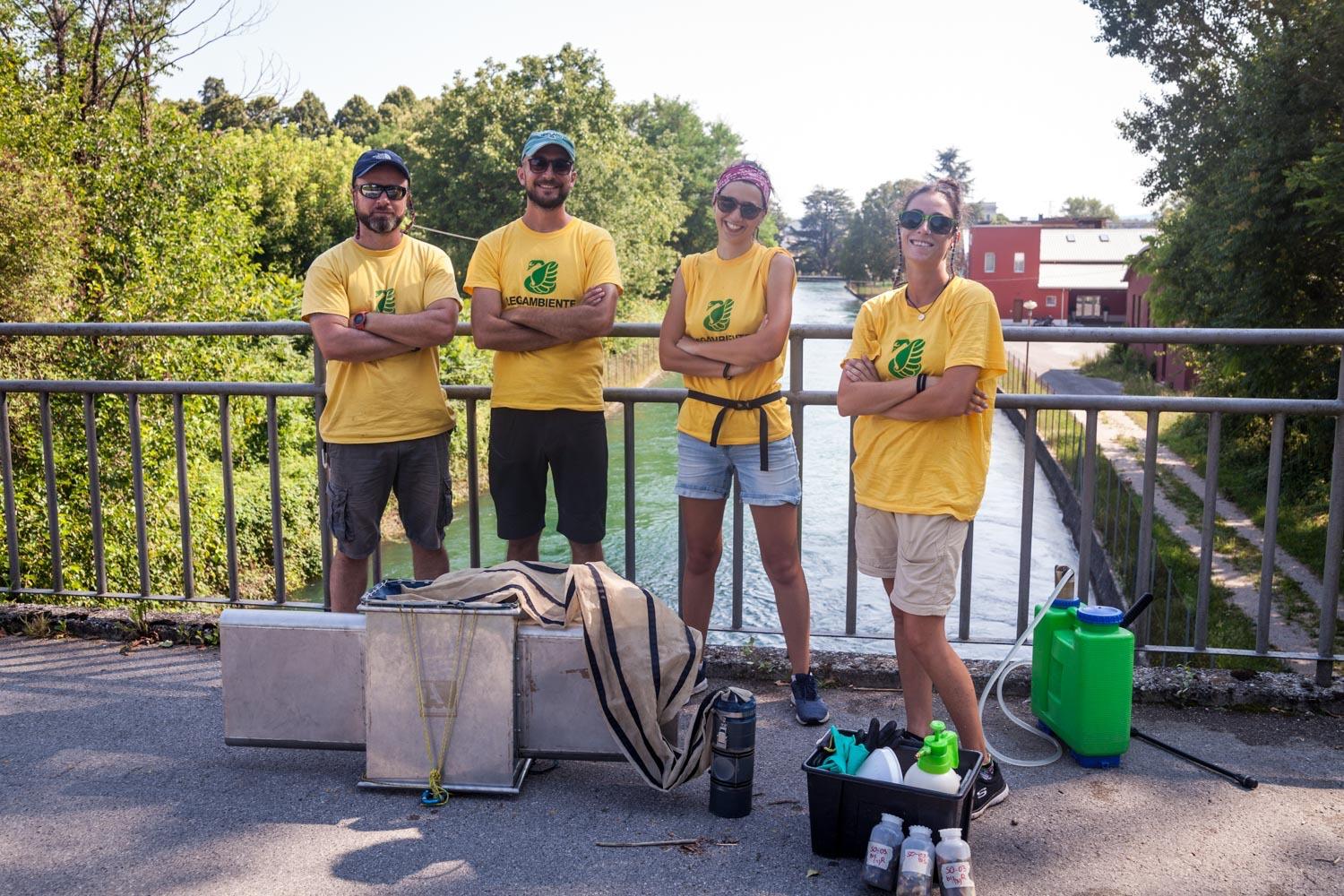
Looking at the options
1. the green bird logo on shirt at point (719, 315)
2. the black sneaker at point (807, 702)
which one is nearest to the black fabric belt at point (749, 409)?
the green bird logo on shirt at point (719, 315)

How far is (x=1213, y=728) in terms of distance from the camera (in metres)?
4.03

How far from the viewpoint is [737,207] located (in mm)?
3896

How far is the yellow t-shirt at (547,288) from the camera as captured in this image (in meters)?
4.16

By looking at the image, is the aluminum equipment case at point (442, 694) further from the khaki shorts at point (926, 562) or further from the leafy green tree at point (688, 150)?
the leafy green tree at point (688, 150)

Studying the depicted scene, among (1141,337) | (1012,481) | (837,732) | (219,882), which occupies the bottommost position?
(1012,481)

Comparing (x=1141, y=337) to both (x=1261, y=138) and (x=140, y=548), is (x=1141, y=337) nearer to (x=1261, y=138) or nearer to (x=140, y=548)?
(x=140, y=548)

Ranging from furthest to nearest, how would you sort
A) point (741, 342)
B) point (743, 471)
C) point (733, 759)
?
point (743, 471) < point (741, 342) < point (733, 759)

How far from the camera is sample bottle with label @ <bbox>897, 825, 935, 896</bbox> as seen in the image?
2.84m

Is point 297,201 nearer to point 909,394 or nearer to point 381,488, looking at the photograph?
point 381,488

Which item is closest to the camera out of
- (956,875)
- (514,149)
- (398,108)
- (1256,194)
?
(956,875)

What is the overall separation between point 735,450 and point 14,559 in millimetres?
3587

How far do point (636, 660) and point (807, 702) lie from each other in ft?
2.98

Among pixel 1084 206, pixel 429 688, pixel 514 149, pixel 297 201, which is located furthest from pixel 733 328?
pixel 1084 206

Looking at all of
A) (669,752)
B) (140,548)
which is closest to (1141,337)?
(669,752)
